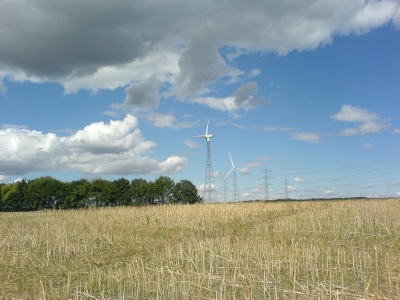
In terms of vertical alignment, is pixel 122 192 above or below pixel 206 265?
above

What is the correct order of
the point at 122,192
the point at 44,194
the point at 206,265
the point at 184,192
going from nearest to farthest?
the point at 206,265 < the point at 44,194 < the point at 122,192 < the point at 184,192

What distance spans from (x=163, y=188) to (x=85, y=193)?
1600 centimetres

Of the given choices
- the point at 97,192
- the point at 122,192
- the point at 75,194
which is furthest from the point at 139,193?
the point at 75,194

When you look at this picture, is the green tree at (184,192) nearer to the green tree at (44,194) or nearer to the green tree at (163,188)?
the green tree at (163,188)

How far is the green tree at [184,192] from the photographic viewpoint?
76.6 metres

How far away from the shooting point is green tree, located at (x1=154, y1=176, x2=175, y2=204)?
74.9m

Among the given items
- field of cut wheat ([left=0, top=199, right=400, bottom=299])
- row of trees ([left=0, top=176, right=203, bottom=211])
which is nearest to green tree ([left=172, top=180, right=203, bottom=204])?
row of trees ([left=0, top=176, right=203, bottom=211])

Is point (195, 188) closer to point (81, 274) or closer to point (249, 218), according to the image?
point (249, 218)

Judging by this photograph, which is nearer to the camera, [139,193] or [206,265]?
[206,265]

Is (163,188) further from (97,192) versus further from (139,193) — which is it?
Answer: (97,192)

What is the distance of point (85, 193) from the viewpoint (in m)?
71.1

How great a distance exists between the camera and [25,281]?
9375mm

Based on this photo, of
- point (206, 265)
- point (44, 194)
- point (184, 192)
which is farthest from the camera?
point (184, 192)

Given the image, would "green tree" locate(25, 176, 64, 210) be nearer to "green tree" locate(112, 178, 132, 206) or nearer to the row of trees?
the row of trees
